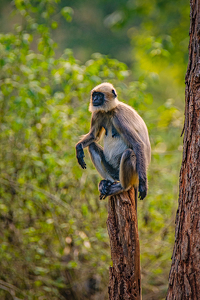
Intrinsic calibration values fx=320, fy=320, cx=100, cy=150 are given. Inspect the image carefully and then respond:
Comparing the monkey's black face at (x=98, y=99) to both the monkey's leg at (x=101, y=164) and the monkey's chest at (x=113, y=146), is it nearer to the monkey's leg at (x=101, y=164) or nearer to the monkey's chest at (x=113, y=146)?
the monkey's chest at (x=113, y=146)

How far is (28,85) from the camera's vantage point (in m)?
5.74

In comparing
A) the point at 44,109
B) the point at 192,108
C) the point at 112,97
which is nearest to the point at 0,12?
the point at 44,109

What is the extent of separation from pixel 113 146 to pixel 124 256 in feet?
6.03

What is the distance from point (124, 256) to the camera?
3617 mm

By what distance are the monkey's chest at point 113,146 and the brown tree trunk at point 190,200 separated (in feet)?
6.26

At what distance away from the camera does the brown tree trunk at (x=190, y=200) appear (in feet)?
9.49

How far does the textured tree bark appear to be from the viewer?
356cm

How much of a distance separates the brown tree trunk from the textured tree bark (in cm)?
60

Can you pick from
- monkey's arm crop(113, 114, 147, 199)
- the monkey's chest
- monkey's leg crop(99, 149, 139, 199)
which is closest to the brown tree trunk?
monkey's arm crop(113, 114, 147, 199)

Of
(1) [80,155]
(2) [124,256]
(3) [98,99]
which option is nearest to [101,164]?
(1) [80,155]

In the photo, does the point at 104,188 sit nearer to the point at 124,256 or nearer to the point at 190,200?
the point at 124,256

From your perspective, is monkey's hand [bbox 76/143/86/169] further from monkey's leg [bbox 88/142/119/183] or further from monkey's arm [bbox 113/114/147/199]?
monkey's arm [bbox 113/114/147/199]

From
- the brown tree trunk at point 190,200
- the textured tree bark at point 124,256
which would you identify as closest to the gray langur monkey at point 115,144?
the textured tree bark at point 124,256

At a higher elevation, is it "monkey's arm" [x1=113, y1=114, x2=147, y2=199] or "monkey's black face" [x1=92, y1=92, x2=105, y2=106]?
"monkey's black face" [x1=92, y1=92, x2=105, y2=106]
